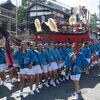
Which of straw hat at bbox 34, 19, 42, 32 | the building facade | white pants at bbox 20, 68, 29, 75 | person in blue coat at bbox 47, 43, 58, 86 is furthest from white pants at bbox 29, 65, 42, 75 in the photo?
the building facade

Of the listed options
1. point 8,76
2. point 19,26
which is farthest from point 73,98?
point 19,26

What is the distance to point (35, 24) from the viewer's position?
1750 cm

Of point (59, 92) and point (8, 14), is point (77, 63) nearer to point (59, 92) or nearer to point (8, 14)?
point (59, 92)

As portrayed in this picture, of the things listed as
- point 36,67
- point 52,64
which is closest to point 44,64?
point 52,64

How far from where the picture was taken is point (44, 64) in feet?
40.1

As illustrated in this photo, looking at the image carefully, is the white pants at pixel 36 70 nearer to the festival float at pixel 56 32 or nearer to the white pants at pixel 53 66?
the white pants at pixel 53 66

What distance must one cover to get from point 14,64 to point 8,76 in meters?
1.55

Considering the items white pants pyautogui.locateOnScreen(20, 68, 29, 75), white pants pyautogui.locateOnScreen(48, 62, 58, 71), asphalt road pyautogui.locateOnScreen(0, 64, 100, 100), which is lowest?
asphalt road pyautogui.locateOnScreen(0, 64, 100, 100)

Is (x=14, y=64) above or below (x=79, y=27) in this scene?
below

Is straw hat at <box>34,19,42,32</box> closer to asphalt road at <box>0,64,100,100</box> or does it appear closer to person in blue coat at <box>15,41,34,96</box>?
asphalt road at <box>0,64,100,100</box>

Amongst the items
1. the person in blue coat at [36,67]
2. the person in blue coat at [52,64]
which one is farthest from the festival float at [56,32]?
the person in blue coat at [36,67]

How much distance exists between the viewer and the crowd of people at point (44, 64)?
10523mm

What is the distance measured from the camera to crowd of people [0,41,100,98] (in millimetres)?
10523

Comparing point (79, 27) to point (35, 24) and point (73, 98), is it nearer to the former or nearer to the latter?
point (35, 24)
